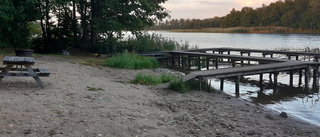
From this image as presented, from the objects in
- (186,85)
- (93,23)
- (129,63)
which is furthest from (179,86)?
(93,23)

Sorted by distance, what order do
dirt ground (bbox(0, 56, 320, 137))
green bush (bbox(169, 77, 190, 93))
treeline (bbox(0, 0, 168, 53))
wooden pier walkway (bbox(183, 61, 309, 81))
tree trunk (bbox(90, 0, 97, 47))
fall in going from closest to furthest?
dirt ground (bbox(0, 56, 320, 137)), green bush (bbox(169, 77, 190, 93)), wooden pier walkway (bbox(183, 61, 309, 81)), treeline (bbox(0, 0, 168, 53)), tree trunk (bbox(90, 0, 97, 47))

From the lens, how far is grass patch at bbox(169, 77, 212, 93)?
880cm

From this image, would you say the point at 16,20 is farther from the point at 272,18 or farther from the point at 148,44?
the point at 272,18

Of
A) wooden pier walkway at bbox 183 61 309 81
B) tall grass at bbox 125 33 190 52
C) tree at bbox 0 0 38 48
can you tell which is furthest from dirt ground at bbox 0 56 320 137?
tall grass at bbox 125 33 190 52

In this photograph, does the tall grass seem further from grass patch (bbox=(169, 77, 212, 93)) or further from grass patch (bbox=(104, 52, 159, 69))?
grass patch (bbox=(169, 77, 212, 93))

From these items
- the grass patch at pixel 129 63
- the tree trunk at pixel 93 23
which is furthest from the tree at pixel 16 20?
the grass patch at pixel 129 63

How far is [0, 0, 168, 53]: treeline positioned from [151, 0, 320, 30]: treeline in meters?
46.8

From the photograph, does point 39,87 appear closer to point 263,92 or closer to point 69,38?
point 263,92

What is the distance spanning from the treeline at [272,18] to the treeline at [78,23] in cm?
4678

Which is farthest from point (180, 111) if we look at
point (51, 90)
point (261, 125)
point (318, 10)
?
point (318, 10)

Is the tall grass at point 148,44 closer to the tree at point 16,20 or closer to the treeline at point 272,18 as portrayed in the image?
the tree at point 16,20

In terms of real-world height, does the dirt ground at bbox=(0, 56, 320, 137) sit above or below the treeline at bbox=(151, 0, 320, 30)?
below

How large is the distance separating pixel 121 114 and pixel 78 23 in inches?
579

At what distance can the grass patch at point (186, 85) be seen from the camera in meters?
8.80
